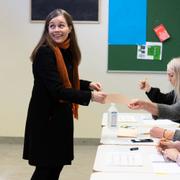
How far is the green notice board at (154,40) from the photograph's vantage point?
500 centimetres

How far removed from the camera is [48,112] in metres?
2.47

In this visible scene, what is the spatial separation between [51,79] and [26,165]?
85.5 inches

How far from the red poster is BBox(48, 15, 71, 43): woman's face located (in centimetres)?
269

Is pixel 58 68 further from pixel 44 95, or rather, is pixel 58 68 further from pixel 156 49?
pixel 156 49

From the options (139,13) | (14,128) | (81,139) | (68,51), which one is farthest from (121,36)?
(68,51)

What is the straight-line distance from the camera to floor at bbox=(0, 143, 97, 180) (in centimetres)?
395

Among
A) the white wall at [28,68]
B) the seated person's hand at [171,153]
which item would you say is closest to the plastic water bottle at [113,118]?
the seated person's hand at [171,153]

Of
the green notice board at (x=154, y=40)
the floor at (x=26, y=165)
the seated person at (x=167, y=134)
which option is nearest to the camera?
the seated person at (x=167, y=134)

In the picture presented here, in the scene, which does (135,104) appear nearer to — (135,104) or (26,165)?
(135,104)

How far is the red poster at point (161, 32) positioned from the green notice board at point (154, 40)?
40mm

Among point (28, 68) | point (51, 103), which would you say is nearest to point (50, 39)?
point (51, 103)

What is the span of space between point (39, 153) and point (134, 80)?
294 centimetres

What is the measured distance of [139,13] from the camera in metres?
5.02

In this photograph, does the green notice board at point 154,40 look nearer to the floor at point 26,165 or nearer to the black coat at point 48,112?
the floor at point 26,165
